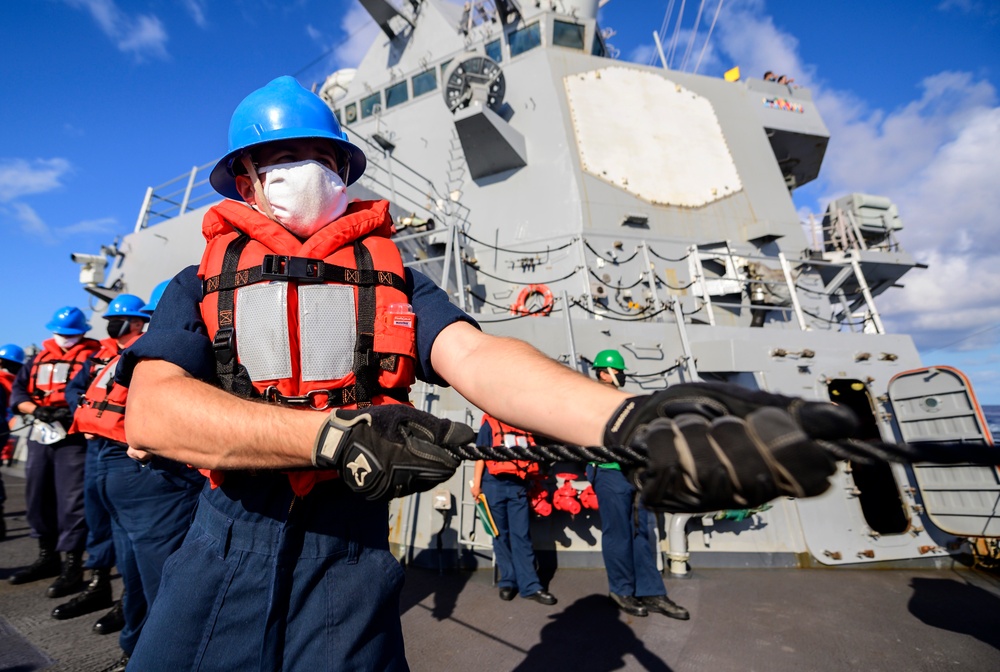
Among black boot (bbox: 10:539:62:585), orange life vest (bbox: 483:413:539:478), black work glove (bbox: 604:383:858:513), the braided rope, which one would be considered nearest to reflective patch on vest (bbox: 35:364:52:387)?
black boot (bbox: 10:539:62:585)

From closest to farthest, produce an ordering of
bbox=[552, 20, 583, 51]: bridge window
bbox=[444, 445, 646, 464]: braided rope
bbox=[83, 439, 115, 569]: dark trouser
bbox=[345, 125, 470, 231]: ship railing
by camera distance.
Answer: bbox=[444, 445, 646, 464]: braided rope < bbox=[83, 439, 115, 569]: dark trouser < bbox=[345, 125, 470, 231]: ship railing < bbox=[552, 20, 583, 51]: bridge window

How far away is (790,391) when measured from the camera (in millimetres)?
5137

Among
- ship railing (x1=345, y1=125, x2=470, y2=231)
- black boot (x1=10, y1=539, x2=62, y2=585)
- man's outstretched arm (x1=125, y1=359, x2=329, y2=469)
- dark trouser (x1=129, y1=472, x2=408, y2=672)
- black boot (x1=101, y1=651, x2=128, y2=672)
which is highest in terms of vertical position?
ship railing (x1=345, y1=125, x2=470, y2=231)

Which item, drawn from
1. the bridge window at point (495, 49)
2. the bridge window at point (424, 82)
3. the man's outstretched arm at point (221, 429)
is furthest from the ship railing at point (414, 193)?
the man's outstretched arm at point (221, 429)

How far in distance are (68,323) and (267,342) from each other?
195 inches

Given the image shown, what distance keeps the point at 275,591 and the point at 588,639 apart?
8.87ft

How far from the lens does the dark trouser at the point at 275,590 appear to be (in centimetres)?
113

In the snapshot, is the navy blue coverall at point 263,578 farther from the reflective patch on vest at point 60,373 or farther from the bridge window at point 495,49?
the bridge window at point 495,49

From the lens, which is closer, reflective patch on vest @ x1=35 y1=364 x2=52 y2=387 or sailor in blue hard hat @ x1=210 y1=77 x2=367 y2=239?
sailor in blue hard hat @ x1=210 y1=77 x2=367 y2=239

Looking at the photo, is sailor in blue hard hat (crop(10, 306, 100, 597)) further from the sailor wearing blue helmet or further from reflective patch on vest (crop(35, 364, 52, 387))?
the sailor wearing blue helmet

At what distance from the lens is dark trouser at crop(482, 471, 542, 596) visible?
3891mm

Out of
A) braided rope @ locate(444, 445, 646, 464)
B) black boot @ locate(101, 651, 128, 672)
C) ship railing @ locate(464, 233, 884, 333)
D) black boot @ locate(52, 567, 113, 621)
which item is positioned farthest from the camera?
ship railing @ locate(464, 233, 884, 333)

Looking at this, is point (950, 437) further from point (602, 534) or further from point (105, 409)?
point (105, 409)

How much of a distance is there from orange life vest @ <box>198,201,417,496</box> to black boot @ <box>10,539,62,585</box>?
5.00m
